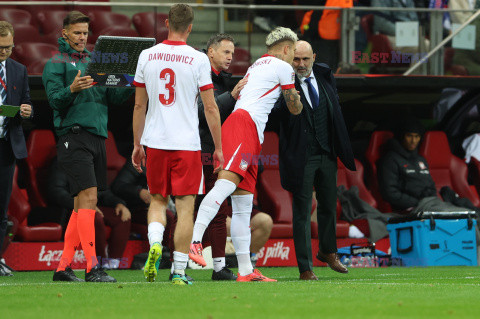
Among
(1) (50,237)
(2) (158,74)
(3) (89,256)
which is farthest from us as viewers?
(1) (50,237)

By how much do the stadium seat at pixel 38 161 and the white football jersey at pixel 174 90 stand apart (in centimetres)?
550

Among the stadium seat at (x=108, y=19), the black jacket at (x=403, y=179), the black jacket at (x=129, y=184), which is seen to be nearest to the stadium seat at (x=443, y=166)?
the black jacket at (x=403, y=179)

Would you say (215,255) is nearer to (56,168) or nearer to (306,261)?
(306,261)

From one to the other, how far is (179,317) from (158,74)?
2263mm

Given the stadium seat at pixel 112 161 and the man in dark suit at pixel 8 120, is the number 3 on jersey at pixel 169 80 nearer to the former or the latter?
the man in dark suit at pixel 8 120

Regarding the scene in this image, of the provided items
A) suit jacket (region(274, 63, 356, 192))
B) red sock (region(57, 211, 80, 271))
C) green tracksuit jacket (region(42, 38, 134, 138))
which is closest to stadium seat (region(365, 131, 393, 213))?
suit jacket (region(274, 63, 356, 192))

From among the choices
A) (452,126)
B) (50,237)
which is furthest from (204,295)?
(452,126)

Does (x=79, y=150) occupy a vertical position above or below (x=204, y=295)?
above

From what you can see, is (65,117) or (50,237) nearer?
(65,117)

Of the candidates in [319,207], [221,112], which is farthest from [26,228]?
[319,207]

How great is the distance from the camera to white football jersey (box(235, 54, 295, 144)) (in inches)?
276

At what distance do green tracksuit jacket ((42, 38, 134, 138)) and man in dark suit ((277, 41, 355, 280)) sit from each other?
55.8 inches

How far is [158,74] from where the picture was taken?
247 inches

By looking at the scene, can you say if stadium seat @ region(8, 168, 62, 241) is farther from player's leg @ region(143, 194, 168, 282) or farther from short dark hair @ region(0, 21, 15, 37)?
player's leg @ region(143, 194, 168, 282)
